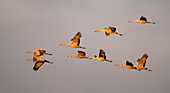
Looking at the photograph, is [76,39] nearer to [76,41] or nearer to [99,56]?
[76,41]

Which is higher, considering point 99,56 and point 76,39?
point 76,39

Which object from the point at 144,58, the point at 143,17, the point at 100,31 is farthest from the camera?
the point at 100,31

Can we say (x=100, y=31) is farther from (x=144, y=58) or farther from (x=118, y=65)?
(x=144, y=58)

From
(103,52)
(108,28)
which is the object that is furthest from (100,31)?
(103,52)

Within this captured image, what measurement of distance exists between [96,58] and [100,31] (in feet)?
24.7

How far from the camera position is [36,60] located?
7081 cm

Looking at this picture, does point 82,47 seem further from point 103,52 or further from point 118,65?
point 118,65

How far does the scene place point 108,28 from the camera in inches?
2862

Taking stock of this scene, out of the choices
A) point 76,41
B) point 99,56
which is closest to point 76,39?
point 76,41

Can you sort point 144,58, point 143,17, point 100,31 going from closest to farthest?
point 144,58
point 143,17
point 100,31

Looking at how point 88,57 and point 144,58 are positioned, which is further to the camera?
point 88,57

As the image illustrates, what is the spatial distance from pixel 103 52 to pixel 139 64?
4802 mm

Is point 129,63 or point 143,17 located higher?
point 143,17

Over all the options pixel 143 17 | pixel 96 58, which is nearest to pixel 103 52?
pixel 96 58
